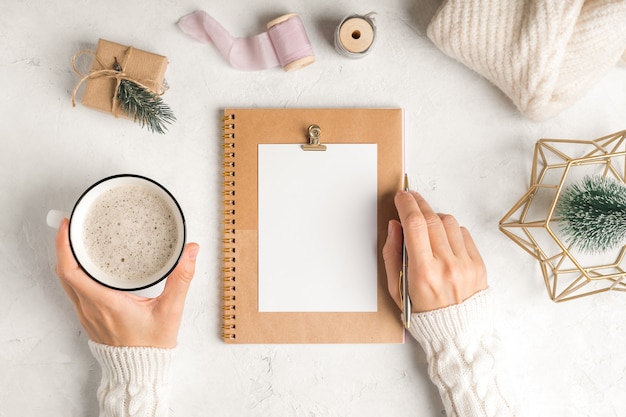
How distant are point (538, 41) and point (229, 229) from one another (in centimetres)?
59

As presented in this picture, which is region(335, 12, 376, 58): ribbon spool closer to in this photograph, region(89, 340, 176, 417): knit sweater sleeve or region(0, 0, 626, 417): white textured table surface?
region(0, 0, 626, 417): white textured table surface

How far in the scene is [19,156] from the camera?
0.90 metres

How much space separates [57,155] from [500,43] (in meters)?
0.78

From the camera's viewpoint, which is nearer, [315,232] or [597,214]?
[597,214]

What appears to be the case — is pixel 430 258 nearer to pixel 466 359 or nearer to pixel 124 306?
pixel 466 359

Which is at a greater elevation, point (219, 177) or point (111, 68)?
point (111, 68)

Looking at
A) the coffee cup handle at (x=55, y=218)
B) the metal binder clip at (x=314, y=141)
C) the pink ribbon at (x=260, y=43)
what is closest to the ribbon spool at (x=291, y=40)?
the pink ribbon at (x=260, y=43)

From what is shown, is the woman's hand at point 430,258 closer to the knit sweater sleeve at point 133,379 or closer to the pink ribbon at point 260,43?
the pink ribbon at point 260,43

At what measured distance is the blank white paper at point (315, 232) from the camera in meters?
0.89

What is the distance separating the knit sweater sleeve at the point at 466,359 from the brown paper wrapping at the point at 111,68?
23.8 inches

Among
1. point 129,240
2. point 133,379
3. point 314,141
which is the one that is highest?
point 314,141

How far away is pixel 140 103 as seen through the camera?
0.84 metres

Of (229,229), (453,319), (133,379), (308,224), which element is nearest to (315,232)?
(308,224)

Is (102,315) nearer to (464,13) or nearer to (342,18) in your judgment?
(342,18)
